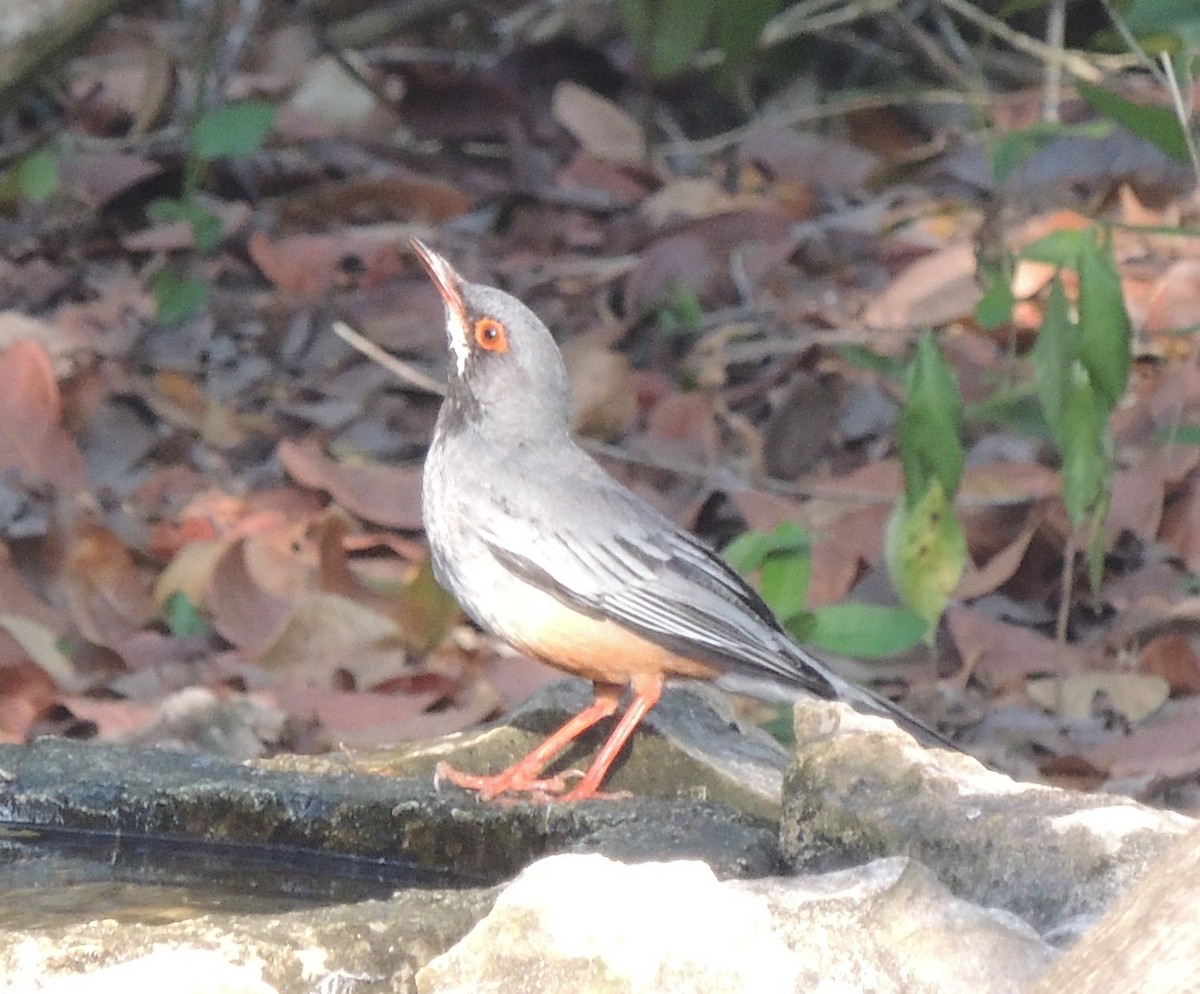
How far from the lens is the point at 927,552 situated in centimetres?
602

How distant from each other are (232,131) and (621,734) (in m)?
4.87

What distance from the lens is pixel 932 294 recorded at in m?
9.12

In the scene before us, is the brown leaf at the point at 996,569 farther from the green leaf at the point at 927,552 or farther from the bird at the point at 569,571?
the bird at the point at 569,571

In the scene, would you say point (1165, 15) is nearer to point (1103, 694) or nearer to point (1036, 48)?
point (1103, 694)

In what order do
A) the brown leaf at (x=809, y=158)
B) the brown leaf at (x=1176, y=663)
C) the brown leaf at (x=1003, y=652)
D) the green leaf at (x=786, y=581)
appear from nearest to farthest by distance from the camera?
the green leaf at (x=786, y=581)
the brown leaf at (x=1176, y=663)
the brown leaf at (x=1003, y=652)
the brown leaf at (x=809, y=158)

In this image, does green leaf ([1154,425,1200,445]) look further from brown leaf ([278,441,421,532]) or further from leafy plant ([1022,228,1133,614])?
brown leaf ([278,441,421,532])

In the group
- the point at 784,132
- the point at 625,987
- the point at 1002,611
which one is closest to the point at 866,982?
the point at 625,987

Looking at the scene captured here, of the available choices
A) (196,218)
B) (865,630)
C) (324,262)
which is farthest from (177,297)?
(865,630)

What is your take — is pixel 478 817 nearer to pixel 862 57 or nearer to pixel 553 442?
pixel 553 442

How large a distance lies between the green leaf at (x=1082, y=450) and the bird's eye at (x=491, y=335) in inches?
60.3

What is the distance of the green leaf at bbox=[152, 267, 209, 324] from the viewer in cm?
949

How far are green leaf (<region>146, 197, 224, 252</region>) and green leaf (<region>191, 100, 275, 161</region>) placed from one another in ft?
1.17

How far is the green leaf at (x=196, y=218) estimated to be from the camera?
9742 mm

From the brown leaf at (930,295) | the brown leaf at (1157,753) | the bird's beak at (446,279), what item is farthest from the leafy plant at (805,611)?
the brown leaf at (930,295)
